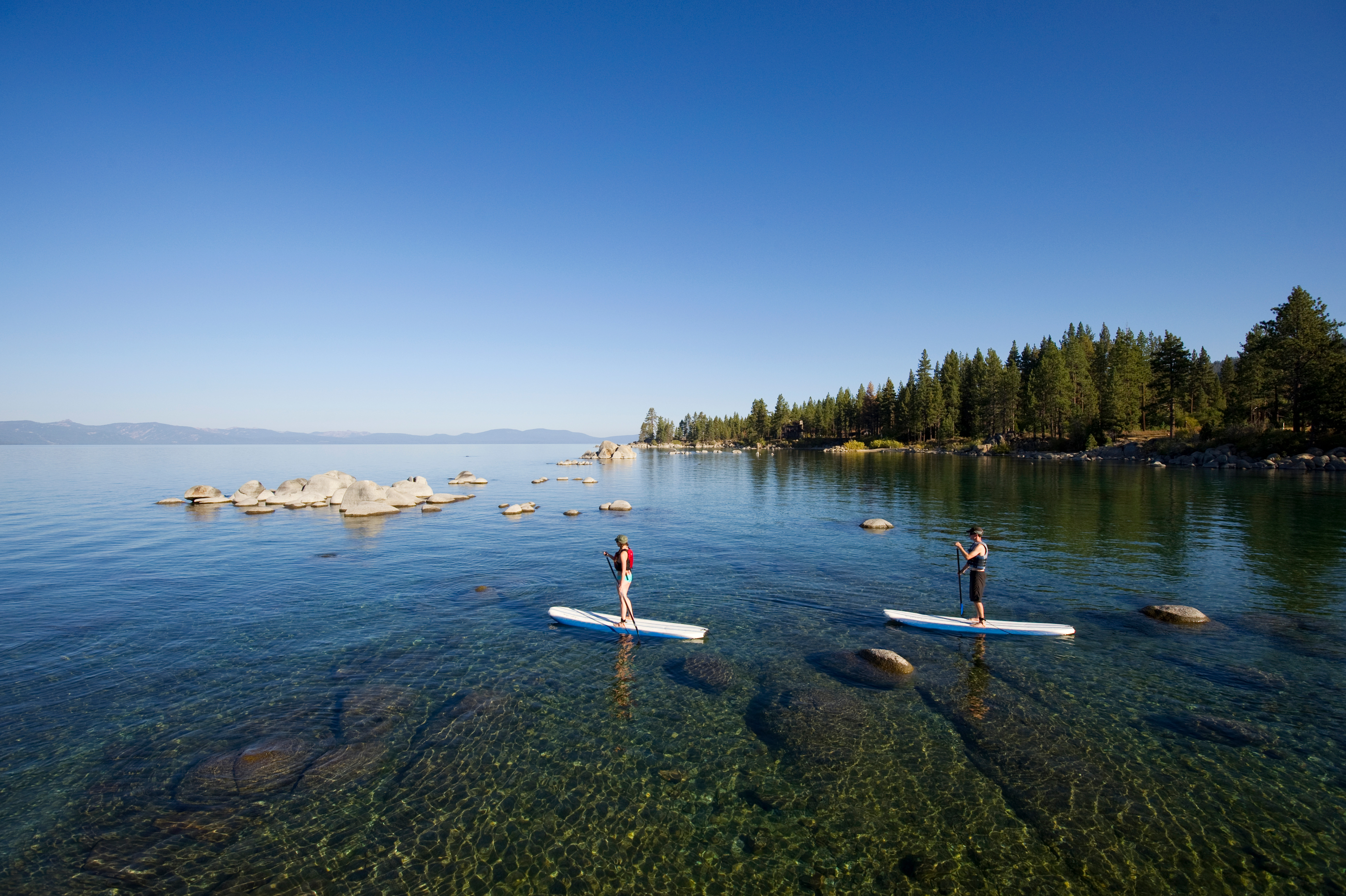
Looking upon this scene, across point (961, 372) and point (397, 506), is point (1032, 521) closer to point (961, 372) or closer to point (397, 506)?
point (397, 506)

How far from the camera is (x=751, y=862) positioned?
891cm

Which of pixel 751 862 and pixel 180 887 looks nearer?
pixel 180 887

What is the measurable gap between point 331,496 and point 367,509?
1166 cm

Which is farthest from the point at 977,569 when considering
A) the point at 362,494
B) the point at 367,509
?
the point at 362,494

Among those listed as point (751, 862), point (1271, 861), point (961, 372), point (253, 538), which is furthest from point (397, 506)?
point (961, 372)

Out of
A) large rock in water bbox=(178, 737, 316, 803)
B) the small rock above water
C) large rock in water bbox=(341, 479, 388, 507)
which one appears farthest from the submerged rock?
large rock in water bbox=(341, 479, 388, 507)

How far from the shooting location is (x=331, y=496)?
183ft

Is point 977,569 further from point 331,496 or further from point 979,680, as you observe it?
point 331,496

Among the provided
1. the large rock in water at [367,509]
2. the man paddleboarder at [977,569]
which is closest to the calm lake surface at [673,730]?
the man paddleboarder at [977,569]

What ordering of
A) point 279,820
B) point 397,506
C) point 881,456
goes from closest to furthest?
1. point 279,820
2. point 397,506
3. point 881,456

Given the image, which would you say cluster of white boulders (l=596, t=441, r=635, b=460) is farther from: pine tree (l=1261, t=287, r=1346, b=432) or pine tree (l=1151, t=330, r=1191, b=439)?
pine tree (l=1261, t=287, r=1346, b=432)

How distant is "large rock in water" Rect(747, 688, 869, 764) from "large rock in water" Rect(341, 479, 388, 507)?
4516cm

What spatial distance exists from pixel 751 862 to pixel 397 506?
49509mm

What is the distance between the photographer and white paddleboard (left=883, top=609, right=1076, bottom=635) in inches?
717
